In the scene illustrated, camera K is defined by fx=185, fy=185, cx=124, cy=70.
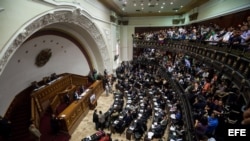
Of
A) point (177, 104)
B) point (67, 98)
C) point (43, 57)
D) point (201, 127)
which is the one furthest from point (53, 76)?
point (201, 127)

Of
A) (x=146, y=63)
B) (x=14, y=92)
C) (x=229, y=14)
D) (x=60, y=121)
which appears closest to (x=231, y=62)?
(x=229, y=14)

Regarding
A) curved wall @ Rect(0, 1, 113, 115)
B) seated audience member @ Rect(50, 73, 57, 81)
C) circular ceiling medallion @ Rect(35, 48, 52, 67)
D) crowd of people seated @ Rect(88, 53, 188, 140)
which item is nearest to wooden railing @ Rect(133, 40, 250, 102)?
crowd of people seated @ Rect(88, 53, 188, 140)

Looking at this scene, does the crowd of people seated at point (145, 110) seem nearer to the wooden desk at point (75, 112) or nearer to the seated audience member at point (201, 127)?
the seated audience member at point (201, 127)

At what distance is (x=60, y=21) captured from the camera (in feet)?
36.9

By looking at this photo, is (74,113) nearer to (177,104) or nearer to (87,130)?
(87,130)

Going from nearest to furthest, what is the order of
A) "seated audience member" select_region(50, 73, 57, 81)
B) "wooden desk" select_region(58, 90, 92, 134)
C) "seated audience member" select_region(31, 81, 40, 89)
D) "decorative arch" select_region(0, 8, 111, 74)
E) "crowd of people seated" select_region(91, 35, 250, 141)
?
"crowd of people seated" select_region(91, 35, 250, 141) < "decorative arch" select_region(0, 8, 111, 74) < "wooden desk" select_region(58, 90, 92, 134) < "seated audience member" select_region(31, 81, 40, 89) < "seated audience member" select_region(50, 73, 57, 81)

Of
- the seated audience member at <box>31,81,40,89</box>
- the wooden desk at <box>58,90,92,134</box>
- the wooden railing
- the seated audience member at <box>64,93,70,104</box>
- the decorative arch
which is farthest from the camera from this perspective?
the seated audience member at <box>64,93,70,104</box>

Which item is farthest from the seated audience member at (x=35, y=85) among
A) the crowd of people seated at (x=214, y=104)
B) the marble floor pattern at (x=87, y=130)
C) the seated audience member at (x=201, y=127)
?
the seated audience member at (x=201, y=127)

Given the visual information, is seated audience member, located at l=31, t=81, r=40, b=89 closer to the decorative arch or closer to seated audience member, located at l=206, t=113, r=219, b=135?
the decorative arch

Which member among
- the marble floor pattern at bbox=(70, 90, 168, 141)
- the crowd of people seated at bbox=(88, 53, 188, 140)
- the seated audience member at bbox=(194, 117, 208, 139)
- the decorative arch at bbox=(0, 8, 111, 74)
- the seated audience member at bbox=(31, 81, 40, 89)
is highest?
the decorative arch at bbox=(0, 8, 111, 74)

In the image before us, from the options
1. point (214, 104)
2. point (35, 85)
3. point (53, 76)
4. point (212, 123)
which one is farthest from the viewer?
point (53, 76)

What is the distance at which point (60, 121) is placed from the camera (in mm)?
9703

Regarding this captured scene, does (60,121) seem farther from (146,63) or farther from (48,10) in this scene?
(146,63)

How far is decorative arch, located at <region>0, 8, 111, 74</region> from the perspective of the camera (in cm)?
756
